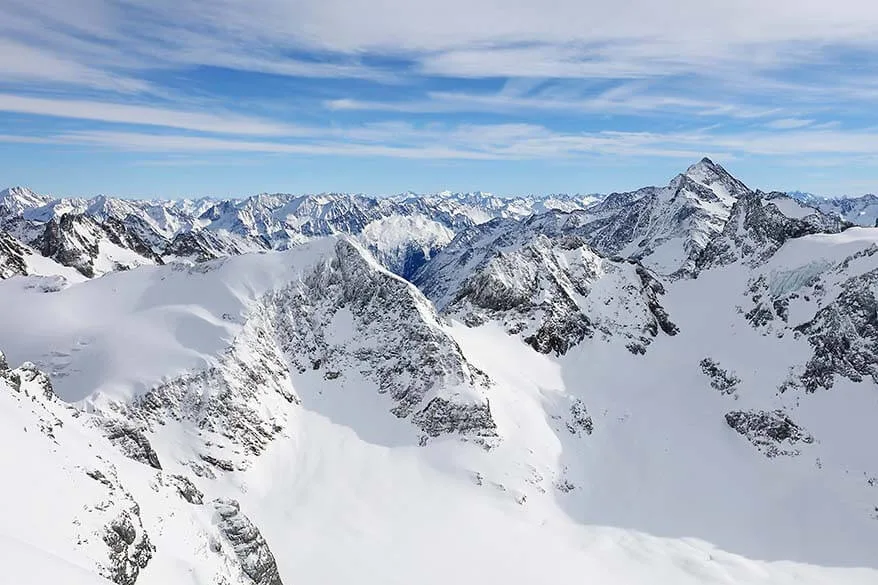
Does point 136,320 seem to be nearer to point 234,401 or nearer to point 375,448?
point 234,401

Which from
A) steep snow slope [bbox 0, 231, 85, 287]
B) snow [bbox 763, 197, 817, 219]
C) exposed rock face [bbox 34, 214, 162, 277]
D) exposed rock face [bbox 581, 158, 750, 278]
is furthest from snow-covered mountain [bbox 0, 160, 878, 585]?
exposed rock face [bbox 581, 158, 750, 278]

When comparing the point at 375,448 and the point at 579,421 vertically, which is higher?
Answer: the point at 375,448

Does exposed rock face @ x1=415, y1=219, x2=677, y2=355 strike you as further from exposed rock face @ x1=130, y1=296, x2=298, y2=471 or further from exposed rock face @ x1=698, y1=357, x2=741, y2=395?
exposed rock face @ x1=130, y1=296, x2=298, y2=471

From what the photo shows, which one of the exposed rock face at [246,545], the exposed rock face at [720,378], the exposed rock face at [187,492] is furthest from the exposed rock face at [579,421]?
the exposed rock face at [187,492]

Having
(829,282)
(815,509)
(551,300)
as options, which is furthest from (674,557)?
(829,282)

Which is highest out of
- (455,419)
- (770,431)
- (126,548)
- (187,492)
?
(126,548)

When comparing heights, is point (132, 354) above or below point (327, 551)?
above

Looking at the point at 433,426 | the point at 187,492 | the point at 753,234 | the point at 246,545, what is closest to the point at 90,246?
the point at 433,426

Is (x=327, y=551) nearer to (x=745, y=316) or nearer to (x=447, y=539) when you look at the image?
(x=447, y=539)
